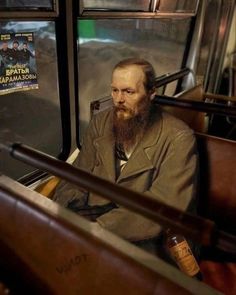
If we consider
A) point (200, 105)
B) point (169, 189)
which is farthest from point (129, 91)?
point (200, 105)

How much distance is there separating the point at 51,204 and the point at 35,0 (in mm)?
1155

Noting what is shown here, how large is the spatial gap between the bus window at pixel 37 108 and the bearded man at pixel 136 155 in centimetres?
47

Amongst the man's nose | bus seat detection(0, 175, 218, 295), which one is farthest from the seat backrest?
bus seat detection(0, 175, 218, 295)

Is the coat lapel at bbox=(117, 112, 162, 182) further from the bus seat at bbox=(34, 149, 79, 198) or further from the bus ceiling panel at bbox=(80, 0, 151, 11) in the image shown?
the bus ceiling panel at bbox=(80, 0, 151, 11)

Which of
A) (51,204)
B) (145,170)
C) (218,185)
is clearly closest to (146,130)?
(145,170)

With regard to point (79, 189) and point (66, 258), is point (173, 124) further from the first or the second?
point (66, 258)

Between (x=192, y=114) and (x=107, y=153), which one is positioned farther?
(x=192, y=114)

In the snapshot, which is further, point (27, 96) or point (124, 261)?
point (27, 96)

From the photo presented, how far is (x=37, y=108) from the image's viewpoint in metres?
1.99

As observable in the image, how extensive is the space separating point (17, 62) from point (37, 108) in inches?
14.3

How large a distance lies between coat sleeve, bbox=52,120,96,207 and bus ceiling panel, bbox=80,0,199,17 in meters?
0.76

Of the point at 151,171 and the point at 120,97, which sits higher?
the point at 120,97

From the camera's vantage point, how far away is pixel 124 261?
827mm

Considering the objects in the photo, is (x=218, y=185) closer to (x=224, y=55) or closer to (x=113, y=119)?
(x=113, y=119)
